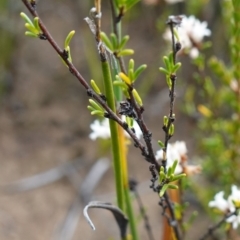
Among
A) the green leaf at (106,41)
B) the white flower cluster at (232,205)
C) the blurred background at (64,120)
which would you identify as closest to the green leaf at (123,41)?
the green leaf at (106,41)

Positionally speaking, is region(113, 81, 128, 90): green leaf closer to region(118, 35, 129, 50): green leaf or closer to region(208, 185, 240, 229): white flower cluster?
region(118, 35, 129, 50): green leaf

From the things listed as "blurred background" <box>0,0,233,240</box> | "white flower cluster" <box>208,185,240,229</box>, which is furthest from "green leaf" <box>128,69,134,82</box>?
"blurred background" <box>0,0,233,240</box>

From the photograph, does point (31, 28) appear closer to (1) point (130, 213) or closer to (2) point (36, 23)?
(2) point (36, 23)

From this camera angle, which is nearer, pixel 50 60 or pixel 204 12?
pixel 204 12

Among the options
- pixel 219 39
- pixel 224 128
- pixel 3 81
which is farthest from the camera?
pixel 3 81

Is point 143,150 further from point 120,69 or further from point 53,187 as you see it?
point 53,187

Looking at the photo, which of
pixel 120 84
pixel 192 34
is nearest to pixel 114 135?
pixel 120 84

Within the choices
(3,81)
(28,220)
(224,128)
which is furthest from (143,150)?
(3,81)
